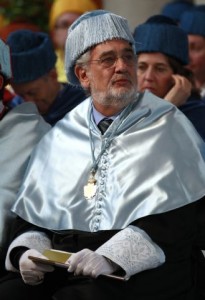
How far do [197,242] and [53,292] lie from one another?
31.0 inches

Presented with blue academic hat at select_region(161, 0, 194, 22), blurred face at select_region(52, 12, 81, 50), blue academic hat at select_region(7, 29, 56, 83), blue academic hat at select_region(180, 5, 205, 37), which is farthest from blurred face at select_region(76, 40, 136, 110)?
blue academic hat at select_region(161, 0, 194, 22)

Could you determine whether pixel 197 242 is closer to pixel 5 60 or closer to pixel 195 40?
pixel 5 60

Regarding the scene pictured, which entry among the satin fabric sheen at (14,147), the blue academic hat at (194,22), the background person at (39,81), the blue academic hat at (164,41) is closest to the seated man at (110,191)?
the satin fabric sheen at (14,147)

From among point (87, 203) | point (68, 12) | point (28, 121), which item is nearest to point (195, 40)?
point (68, 12)

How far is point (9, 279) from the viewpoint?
5.92 metres

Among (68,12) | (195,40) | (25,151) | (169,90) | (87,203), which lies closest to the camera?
(87,203)

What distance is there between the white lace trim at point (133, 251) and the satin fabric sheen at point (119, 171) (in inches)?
6.9

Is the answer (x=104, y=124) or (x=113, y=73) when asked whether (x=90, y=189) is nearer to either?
(x=104, y=124)

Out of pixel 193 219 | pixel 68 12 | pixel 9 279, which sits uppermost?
pixel 193 219

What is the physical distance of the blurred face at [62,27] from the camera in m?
9.83

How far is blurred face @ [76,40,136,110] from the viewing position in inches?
241

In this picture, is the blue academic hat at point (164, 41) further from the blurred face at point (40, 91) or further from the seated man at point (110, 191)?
the seated man at point (110, 191)

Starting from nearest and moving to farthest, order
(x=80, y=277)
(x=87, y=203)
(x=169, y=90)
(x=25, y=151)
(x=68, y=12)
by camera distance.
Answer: (x=80, y=277)
(x=87, y=203)
(x=25, y=151)
(x=169, y=90)
(x=68, y=12)

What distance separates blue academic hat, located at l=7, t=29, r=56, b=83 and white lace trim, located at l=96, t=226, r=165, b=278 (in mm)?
2364
